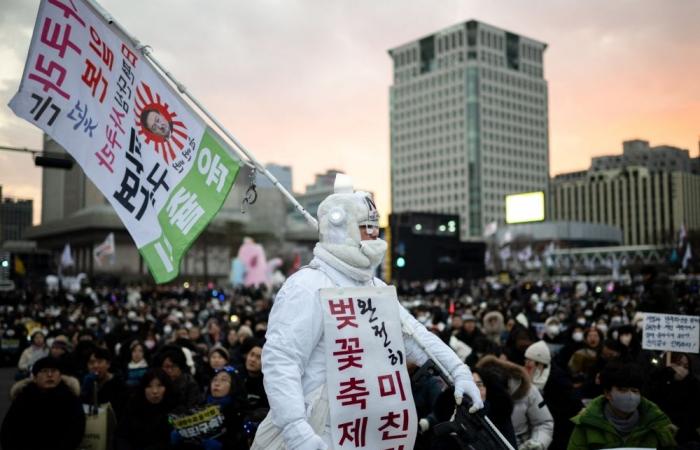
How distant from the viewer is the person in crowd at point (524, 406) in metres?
5.59

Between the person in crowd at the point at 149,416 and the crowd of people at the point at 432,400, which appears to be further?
the person in crowd at the point at 149,416

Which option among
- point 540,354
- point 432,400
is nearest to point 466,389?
point 432,400

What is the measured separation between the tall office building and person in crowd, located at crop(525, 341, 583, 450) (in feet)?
464

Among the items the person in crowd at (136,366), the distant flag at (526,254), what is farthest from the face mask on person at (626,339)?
the distant flag at (526,254)

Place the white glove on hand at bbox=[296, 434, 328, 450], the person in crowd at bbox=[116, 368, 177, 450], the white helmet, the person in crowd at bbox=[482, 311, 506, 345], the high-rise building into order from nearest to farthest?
the white glove on hand at bbox=[296, 434, 328, 450], the white helmet, the person in crowd at bbox=[116, 368, 177, 450], the person in crowd at bbox=[482, 311, 506, 345], the high-rise building

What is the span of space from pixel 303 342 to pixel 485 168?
5852 inches

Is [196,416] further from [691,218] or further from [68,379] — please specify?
[691,218]

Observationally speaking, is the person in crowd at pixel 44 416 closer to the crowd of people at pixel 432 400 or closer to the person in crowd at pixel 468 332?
the crowd of people at pixel 432 400

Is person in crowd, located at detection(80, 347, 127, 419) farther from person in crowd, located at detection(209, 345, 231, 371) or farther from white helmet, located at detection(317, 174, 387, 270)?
white helmet, located at detection(317, 174, 387, 270)

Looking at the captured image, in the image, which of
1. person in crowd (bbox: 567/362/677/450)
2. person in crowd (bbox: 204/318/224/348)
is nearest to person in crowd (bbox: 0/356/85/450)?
person in crowd (bbox: 567/362/677/450)

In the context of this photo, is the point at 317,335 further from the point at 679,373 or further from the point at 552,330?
the point at 552,330

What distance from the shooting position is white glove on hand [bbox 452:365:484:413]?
3692 mm

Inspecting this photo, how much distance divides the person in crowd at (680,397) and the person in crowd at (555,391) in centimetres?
75

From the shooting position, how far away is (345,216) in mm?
3844
